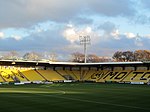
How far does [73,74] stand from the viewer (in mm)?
97875

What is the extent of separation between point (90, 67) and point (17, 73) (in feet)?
84.1

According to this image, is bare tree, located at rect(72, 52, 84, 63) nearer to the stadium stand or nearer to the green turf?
the stadium stand

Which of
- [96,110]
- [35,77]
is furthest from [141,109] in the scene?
[35,77]

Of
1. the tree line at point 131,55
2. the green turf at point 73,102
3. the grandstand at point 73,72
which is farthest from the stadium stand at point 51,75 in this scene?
the tree line at point 131,55

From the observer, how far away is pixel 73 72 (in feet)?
325

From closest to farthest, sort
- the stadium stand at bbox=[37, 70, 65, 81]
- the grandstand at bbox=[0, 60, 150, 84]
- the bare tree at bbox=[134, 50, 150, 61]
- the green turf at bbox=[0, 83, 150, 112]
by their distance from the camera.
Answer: the green turf at bbox=[0, 83, 150, 112], the grandstand at bbox=[0, 60, 150, 84], the stadium stand at bbox=[37, 70, 65, 81], the bare tree at bbox=[134, 50, 150, 61]

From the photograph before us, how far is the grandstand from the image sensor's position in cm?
8350

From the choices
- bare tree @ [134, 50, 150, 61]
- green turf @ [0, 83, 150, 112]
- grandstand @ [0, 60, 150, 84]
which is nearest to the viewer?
green turf @ [0, 83, 150, 112]

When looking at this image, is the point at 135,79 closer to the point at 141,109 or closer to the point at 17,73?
the point at 17,73

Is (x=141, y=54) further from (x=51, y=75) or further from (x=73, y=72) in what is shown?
(x=51, y=75)

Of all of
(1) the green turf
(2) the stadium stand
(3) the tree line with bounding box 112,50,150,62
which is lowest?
(1) the green turf

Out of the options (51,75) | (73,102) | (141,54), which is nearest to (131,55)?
(141,54)

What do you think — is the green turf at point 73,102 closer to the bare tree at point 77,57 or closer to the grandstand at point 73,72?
the grandstand at point 73,72

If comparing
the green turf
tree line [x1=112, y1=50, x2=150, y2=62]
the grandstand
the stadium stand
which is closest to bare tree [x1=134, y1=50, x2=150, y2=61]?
tree line [x1=112, y1=50, x2=150, y2=62]
